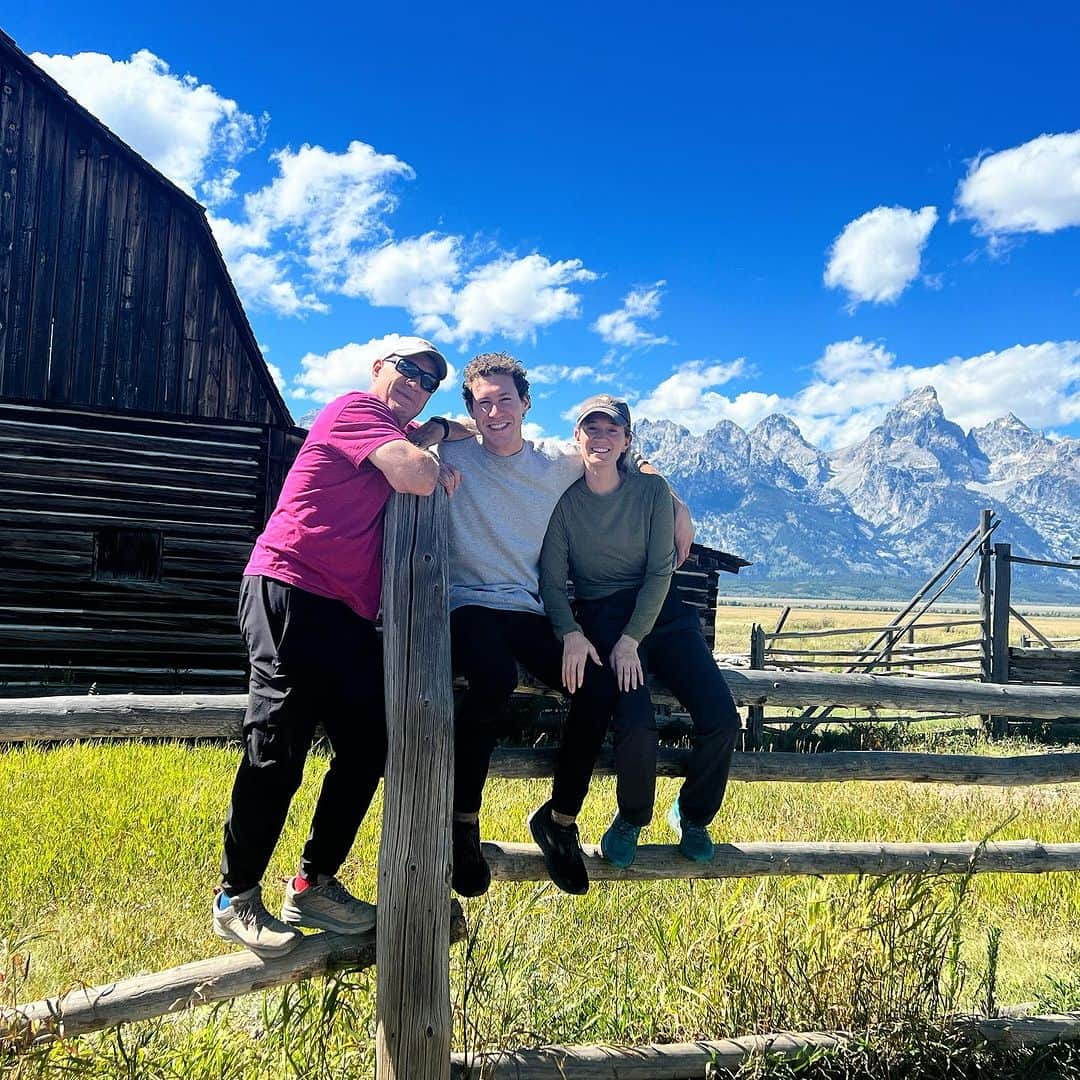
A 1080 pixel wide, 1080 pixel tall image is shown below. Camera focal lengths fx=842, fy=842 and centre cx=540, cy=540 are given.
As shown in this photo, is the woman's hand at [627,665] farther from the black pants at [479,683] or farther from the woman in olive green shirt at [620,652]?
the black pants at [479,683]

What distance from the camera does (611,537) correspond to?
3.34 metres

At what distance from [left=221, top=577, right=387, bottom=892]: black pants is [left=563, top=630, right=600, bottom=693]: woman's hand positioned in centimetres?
68

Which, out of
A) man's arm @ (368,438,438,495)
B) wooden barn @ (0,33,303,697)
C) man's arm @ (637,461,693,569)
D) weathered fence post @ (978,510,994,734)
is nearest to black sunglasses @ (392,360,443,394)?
man's arm @ (368,438,438,495)

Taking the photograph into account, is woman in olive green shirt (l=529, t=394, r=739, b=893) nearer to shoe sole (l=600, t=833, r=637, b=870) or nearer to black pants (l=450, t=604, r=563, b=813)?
shoe sole (l=600, t=833, r=637, b=870)

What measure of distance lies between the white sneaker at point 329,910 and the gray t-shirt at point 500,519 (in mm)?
1013

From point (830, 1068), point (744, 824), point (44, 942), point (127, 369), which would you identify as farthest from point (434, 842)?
point (127, 369)

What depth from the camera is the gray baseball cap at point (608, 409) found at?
3.28 meters

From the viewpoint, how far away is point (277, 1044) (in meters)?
2.71

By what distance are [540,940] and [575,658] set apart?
1.64 meters

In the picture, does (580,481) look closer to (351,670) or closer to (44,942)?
(351,670)

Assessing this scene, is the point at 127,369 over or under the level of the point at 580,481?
over

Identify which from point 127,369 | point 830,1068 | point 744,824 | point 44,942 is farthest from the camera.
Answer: point 127,369

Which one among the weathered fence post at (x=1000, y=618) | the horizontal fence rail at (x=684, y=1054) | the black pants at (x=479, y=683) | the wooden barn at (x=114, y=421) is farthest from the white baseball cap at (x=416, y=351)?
the weathered fence post at (x=1000, y=618)

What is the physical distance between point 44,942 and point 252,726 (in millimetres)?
2413
